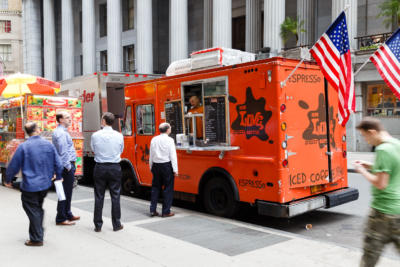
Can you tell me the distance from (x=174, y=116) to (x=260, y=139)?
2.32 m

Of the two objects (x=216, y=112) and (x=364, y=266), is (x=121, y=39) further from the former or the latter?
(x=364, y=266)

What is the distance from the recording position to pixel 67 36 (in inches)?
1587

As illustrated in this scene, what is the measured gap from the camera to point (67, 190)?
6883mm

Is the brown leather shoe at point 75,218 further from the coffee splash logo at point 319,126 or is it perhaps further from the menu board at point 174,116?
the coffee splash logo at point 319,126

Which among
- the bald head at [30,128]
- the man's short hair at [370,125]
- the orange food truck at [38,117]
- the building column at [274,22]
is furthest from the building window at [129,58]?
the man's short hair at [370,125]

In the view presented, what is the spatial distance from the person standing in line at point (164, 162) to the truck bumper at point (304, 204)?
1.72 m

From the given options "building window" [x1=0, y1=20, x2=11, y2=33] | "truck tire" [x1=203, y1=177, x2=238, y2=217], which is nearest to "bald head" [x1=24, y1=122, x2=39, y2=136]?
"truck tire" [x1=203, y1=177, x2=238, y2=217]

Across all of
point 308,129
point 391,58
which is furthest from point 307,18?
point 308,129

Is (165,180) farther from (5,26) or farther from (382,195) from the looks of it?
(5,26)

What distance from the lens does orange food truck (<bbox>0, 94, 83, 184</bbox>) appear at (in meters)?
10.5

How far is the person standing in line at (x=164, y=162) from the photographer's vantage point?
728 centimetres

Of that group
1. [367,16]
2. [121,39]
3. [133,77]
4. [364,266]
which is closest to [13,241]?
[364,266]

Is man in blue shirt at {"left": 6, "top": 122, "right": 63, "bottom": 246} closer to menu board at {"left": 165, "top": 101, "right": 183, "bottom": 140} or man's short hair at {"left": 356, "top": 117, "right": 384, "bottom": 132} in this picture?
menu board at {"left": 165, "top": 101, "right": 183, "bottom": 140}

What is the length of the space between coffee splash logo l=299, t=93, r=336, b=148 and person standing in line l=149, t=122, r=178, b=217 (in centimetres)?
239
